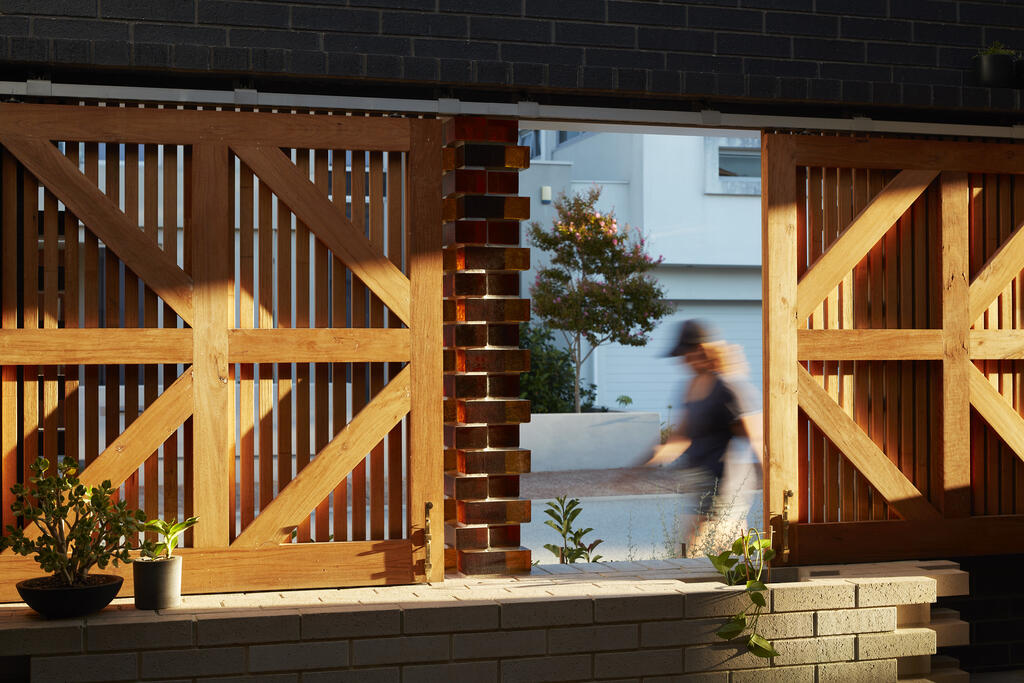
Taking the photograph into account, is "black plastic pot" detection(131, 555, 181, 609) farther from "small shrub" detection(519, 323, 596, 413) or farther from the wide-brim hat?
"small shrub" detection(519, 323, 596, 413)

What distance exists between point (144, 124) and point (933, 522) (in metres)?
3.89

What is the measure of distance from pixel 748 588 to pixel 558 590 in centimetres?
75

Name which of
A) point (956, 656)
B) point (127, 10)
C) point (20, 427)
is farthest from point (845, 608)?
point (127, 10)

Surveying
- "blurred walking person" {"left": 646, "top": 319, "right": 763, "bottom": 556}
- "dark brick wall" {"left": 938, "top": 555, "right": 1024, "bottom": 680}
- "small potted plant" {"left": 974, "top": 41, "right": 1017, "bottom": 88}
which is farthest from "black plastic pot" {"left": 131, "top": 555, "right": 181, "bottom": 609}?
"small potted plant" {"left": 974, "top": 41, "right": 1017, "bottom": 88}

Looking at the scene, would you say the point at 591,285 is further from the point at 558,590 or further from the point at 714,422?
the point at 558,590

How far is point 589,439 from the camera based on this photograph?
1559 centimetres

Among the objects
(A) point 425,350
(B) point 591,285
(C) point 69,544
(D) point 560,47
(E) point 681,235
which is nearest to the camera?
(C) point 69,544

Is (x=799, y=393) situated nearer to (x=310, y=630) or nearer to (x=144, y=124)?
(x=310, y=630)

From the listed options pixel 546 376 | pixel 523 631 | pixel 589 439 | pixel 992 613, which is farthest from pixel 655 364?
pixel 523 631

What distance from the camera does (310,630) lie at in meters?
4.07

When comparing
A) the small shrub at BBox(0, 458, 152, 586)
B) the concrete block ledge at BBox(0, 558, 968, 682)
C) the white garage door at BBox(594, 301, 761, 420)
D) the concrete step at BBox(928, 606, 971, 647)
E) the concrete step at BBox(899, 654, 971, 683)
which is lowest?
the concrete step at BBox(899, 654, 971, 683)

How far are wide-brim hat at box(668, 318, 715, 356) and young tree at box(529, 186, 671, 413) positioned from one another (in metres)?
8.89

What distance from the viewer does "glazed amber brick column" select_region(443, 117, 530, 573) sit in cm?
480

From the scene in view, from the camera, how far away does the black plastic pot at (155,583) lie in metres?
4.14
